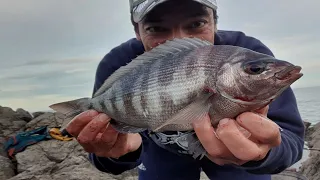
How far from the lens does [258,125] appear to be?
2004mm

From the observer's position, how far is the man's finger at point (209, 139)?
2.12m

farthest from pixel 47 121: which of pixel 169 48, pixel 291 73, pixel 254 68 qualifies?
pixel 291 73

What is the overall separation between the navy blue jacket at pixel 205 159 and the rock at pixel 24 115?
35.3ft

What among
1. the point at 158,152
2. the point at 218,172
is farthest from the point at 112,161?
the point at 218,172

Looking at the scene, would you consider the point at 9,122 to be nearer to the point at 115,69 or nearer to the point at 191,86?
the point at 115,69

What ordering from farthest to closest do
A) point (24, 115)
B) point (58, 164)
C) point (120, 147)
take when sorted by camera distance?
point (24, 115) < point (58, 164) < point (120, 147)

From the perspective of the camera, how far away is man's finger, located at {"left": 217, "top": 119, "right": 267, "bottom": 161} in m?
2.04

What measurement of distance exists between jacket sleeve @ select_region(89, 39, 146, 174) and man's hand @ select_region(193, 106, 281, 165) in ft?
4.44

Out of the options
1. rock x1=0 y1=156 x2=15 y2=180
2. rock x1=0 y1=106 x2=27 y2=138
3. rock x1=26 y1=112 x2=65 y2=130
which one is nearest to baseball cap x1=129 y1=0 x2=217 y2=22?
rock x1=0 y1=156 x2=15 y2=180

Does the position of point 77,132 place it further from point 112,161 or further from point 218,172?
point 218,172

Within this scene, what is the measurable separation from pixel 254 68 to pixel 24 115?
13.3 meters

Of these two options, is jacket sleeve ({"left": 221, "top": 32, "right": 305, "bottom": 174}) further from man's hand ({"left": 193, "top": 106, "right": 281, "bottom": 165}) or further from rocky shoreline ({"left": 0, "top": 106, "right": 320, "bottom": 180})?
rocky shoreline ({"left": 0, "top": 106, "right": 320, "bottom": 180})

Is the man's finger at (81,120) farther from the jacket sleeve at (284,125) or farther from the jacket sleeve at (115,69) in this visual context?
the jacket sleeve at (284,125)

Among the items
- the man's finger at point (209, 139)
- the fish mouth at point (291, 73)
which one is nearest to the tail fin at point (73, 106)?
the man's finger at point (209, 139)
